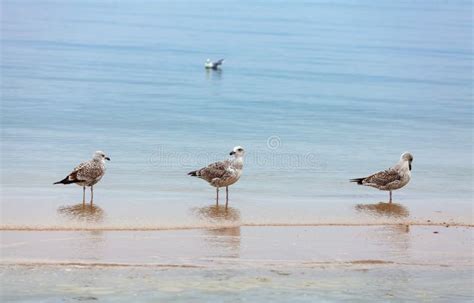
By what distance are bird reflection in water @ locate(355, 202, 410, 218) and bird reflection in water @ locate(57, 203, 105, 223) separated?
4250 mm

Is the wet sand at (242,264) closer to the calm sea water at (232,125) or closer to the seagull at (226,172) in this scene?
the calm sea water at (232,125)

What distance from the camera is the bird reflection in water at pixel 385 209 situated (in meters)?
16.1

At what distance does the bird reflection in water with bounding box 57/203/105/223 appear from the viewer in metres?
14.9

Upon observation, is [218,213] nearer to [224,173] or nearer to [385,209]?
→ [224,173]

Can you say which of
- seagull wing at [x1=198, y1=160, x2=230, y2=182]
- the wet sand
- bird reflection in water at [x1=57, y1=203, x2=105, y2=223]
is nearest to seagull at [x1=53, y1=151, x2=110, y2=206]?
bird reflection in water at [x1=57, y1=203, x2=105, y2=223]

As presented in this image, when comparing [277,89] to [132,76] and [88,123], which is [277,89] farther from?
[88,123]

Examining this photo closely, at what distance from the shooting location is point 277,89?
137 feet

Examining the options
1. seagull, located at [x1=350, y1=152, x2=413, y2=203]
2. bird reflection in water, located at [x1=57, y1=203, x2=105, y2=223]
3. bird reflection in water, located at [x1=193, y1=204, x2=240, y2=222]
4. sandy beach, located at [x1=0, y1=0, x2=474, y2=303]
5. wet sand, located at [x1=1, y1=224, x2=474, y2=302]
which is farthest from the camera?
seagull, located at [x1=350, y1=152, x2=413, y2=203]

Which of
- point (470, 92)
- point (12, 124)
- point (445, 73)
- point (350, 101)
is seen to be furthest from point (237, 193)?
point (445, 73)

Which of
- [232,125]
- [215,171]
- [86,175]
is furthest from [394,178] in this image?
[232,125]

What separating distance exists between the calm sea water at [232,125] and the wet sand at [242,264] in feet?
3.31

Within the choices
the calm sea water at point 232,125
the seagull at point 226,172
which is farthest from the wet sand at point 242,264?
the seagull at point 226,172

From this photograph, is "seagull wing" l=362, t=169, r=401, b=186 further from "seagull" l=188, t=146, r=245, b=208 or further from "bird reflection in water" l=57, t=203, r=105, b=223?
"bird reflection in water" l=57, t=203, r=105, b=223

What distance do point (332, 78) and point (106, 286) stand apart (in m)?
36.6
